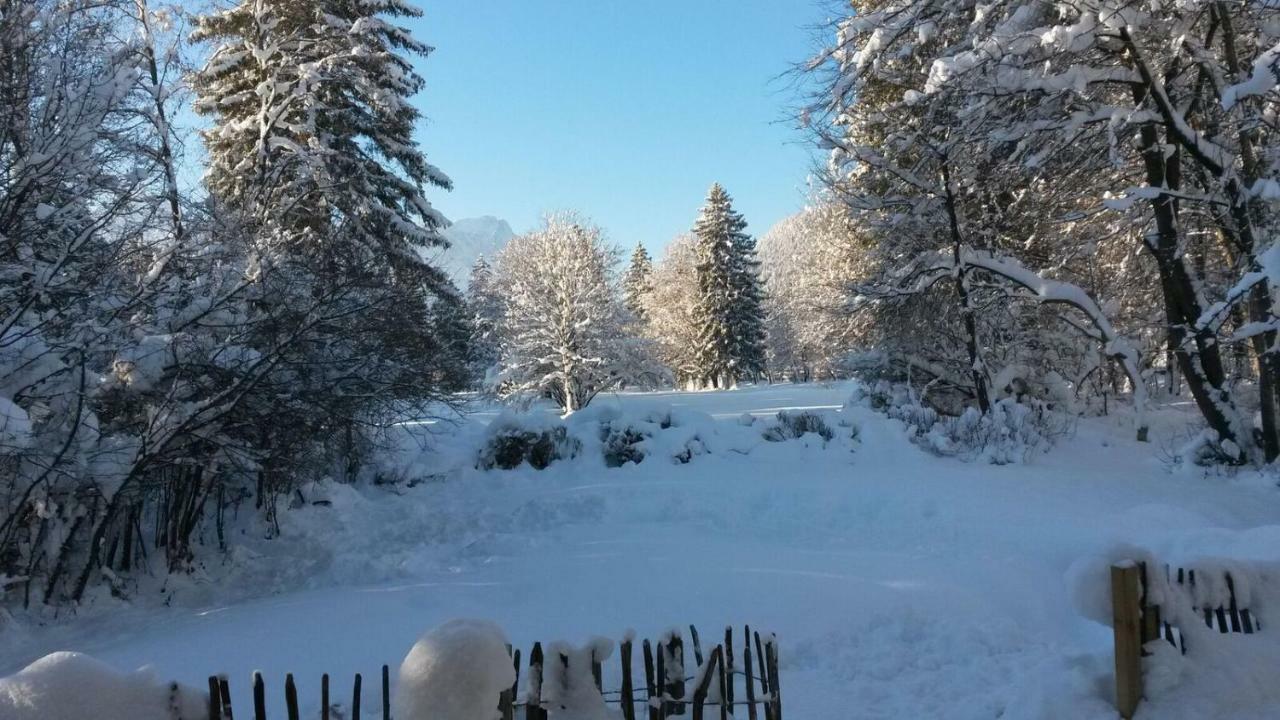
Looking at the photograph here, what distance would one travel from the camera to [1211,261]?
15.0 metres

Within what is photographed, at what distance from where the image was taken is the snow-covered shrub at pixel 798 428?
11094 mm

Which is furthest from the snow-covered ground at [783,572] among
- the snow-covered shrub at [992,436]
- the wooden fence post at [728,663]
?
the wooden fence post at [728,663]

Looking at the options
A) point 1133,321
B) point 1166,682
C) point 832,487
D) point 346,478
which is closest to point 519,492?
point 346,478

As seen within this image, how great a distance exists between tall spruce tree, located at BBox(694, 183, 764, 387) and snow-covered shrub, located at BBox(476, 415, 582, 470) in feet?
89.2

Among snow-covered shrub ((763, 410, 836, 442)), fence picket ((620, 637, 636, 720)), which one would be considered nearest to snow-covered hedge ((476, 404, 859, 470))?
snow-covered shrub ((763, 410, 836, 442))

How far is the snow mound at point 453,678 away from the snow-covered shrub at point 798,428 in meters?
9.76

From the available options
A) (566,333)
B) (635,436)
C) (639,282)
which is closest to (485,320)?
(566,333)

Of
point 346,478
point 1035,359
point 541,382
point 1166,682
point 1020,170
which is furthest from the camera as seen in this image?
point 541,382

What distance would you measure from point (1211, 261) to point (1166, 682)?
1610 cm

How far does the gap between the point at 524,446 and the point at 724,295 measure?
91.2 feet

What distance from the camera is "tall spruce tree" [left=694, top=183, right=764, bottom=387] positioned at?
37.9m

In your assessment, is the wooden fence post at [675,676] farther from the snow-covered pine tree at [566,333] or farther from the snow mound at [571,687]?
the snow-covered pine tree at [566,333]

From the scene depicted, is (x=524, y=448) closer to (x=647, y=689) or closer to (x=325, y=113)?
(x=325, y=113)

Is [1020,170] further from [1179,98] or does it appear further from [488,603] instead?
[488,603]
